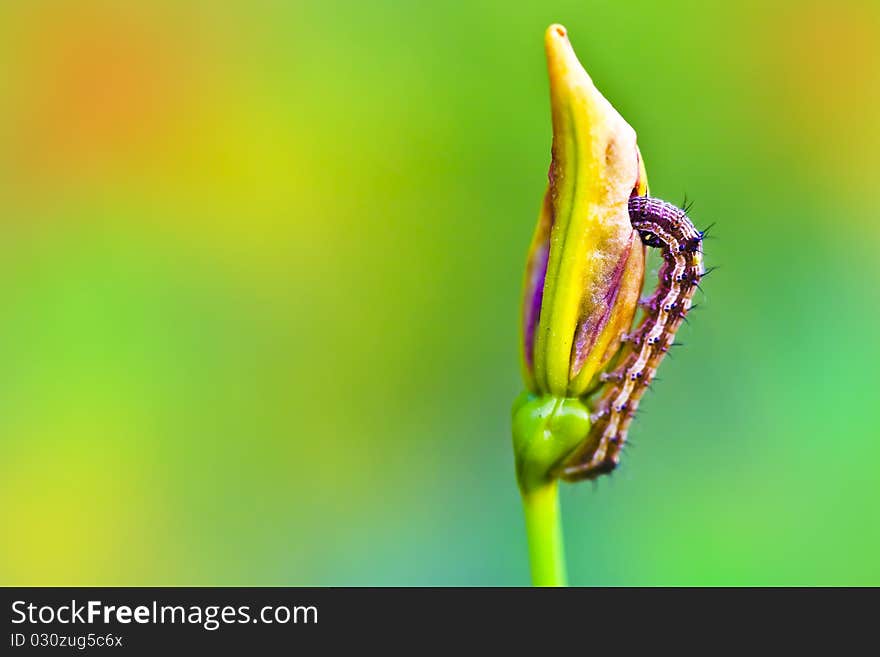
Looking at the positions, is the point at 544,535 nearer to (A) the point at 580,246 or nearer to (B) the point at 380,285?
(A) the point at 580,246

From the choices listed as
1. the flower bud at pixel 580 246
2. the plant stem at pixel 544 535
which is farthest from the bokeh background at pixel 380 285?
the flower bud at pixel 580 246

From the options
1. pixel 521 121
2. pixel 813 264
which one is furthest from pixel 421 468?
pixel 813 264

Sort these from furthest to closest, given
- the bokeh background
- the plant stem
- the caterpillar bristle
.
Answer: the bokeh background → the caterpillar bristle → the plant stem

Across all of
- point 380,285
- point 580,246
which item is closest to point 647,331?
point 580,246

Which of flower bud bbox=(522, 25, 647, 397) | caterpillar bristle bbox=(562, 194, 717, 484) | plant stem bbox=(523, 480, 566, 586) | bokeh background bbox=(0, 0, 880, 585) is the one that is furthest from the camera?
A: bokeh background bbox=(0, 0, 880, 585)

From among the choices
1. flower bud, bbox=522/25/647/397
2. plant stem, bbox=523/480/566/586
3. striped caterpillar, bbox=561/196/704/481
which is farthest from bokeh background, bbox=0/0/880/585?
flower bud, bbox=522/25/647/397

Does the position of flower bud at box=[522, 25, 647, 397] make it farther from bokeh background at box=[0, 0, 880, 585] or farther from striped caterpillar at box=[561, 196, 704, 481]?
bokeh background at box=[0, 0, 880, 585]

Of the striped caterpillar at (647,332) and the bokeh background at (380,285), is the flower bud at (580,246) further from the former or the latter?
the bokeh background at (380,285)
